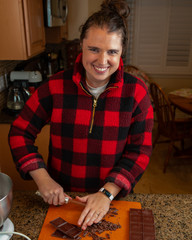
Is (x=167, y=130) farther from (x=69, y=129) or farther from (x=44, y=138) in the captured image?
(x=69, y=129)

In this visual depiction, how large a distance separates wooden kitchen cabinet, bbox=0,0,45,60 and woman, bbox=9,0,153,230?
38.3 inches

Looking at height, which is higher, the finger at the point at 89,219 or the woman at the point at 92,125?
the woman at the point at 92,125

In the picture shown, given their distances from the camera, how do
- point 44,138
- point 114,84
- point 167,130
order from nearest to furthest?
point 114,84 < point 44,138 < point 167,130

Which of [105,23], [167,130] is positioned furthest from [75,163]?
[167,130]

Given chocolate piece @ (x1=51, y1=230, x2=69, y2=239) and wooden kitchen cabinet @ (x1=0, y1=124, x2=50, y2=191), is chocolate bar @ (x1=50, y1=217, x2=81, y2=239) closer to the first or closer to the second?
chocolate piece @ (x1=51, y1=230, x2=69, y2=239)

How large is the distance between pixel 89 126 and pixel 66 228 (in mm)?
398

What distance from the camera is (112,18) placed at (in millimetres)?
953

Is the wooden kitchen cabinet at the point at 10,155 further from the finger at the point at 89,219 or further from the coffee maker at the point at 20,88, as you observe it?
the finger at the point at 89,219

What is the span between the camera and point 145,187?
107 inches

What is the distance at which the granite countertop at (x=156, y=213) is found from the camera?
857 millimetres

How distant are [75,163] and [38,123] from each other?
0.23m

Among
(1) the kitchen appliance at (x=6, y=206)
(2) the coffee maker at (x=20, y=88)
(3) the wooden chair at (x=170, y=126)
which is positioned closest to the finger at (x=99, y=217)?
(1) the kitchen appliance at (x=6, y=206)

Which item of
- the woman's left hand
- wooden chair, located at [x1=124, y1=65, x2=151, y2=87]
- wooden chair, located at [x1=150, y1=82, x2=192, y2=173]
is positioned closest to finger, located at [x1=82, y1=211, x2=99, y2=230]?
the woman's left hand

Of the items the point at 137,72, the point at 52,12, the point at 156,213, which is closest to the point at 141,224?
the point at 156,213
